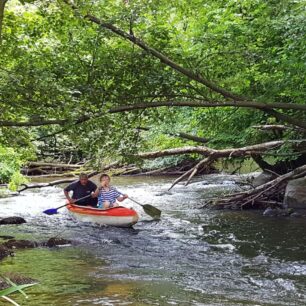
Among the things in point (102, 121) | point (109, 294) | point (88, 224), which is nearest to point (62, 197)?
point (88, 224)

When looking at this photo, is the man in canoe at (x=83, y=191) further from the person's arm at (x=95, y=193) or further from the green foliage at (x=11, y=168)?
the green foliage at (x=11, y=168)

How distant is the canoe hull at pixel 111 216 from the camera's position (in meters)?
11.4

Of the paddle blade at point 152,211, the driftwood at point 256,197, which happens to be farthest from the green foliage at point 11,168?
the driftwood at point 256,197

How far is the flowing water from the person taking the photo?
5891mm

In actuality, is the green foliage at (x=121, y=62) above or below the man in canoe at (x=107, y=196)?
above

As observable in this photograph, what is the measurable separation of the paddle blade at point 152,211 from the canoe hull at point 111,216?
0.87m

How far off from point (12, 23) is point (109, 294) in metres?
4.39

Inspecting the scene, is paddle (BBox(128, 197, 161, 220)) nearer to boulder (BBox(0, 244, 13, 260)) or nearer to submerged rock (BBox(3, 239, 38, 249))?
submerged rock (BBox(3, 239, 38, 249))

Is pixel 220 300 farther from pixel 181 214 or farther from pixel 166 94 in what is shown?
pixel 181 214

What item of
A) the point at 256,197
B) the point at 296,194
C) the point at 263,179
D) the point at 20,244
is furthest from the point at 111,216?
the point at 263,179

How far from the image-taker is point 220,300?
18.7 ft

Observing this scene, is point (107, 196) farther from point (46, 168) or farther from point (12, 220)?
point (46, 168)

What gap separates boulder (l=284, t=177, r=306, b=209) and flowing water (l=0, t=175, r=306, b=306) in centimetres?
112

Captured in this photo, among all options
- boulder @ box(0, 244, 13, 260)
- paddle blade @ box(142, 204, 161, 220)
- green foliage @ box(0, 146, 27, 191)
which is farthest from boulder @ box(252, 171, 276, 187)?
boulder @ box(0, 244, 13, 260)
